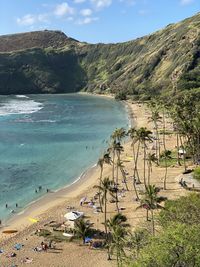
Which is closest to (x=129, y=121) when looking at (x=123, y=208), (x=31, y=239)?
(x=123, y=208)

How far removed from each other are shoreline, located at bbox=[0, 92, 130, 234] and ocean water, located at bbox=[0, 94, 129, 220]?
1.26 meters

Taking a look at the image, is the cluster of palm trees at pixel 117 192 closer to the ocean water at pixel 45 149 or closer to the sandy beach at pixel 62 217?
the sandy beach at pixel 62 217

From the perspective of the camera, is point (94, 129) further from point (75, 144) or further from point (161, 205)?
point (161, 205)

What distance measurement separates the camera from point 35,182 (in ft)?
279

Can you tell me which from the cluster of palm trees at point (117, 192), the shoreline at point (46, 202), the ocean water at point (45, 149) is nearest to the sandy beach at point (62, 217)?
the shoreline at point (46, 202)

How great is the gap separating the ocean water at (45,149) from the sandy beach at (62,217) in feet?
9.87

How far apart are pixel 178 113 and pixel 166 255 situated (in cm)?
6084

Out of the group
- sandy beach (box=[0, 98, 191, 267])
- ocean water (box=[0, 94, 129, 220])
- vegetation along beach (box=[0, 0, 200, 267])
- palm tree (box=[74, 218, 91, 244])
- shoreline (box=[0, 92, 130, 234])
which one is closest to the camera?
vegetation along beach (box=[0, 0, 200, 267])

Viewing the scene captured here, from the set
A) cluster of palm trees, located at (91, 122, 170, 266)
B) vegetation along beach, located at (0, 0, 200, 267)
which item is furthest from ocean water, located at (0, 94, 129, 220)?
cluster of palm trees, located at (91, 122, 170, 266)

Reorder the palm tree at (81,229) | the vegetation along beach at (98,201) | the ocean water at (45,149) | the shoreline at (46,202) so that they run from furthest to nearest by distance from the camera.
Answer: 1. the ocean water at (45,149)
2. the shoreline at (46,202)
3. the palm tree at (81,229)
4. the vegetation along beach at (98,201)

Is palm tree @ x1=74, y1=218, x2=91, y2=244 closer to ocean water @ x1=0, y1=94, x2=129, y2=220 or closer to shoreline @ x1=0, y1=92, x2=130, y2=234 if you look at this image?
shoreline @ x1=0, y1=92, x2=130, y2=234

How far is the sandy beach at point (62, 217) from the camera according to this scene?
5109 centimetres

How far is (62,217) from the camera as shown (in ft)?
216

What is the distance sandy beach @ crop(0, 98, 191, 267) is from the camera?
5109 centimetres
